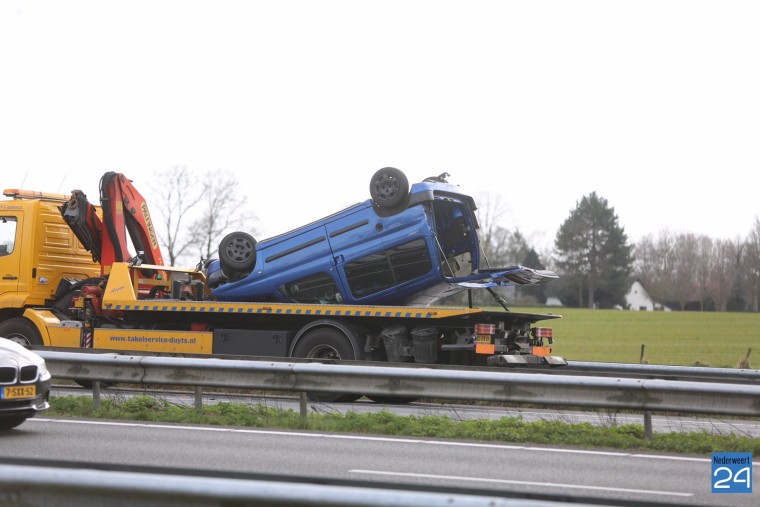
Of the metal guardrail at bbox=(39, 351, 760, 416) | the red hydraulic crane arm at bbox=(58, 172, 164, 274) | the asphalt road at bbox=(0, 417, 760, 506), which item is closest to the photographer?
the asphalt road at bbox=(0, 417, 760, 506)

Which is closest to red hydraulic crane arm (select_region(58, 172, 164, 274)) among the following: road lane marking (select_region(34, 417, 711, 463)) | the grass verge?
the grass verge

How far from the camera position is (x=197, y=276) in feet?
60.5

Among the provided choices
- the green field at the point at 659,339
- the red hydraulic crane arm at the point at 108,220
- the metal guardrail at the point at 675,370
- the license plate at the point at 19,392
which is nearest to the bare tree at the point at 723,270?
the green field at the point at 659,339

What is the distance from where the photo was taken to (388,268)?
1579cm

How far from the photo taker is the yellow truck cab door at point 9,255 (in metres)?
17.3

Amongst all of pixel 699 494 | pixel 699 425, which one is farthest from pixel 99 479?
pixel 699 425

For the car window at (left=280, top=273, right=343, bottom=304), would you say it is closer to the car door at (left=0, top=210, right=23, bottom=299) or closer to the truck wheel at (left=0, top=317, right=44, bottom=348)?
the truck wheel at (left=0, top=317, right=44, bottom=348)

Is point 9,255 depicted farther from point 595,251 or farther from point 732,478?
point 595,251

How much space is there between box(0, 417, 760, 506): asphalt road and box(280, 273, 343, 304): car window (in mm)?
6075

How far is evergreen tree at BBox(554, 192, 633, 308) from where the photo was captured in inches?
4146

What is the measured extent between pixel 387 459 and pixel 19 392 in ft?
11.7

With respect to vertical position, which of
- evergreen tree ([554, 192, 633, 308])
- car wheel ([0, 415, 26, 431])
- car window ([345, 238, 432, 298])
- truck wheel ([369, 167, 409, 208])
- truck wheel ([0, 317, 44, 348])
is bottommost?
car wheel ([0, 415, 26, 431])

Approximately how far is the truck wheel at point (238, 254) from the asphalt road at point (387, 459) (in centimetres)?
650

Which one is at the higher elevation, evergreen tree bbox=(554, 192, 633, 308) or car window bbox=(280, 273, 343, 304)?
evergreen tree bbox=(554, 192, 633, 308)
